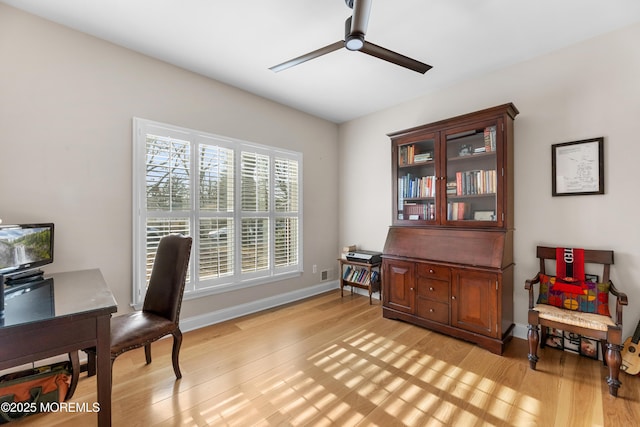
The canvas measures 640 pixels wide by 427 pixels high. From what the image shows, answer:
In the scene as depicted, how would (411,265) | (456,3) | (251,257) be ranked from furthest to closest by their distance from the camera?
(251,257) → (411,265) → (456,3)

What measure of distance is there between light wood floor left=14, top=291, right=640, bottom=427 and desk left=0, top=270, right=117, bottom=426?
0.55 meters

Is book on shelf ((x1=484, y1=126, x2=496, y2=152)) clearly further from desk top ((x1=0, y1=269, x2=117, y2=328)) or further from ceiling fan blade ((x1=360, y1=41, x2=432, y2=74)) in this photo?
desk top ((x1=0, y1=269, x2=117, y2=328))

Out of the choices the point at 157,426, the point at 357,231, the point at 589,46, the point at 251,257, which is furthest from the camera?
the point at 357,231

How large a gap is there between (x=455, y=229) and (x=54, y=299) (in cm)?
306

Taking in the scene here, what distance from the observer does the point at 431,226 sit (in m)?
2.91

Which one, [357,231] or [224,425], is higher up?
[357,231]

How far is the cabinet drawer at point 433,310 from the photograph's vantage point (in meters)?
2.66

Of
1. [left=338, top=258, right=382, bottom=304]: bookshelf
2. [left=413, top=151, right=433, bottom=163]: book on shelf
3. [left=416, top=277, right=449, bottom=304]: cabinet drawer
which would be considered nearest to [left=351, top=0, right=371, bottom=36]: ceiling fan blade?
[left=413, top=151, right=433, bottom=163]: book on shelf

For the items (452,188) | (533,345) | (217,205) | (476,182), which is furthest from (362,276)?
(217,205)

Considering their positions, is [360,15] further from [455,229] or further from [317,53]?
[455,229]

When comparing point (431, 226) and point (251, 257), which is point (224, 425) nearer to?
point (251, 257)

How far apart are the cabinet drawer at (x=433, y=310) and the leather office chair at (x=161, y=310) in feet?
7.31

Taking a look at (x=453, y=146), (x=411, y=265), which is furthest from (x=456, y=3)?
(x=411, y=265)

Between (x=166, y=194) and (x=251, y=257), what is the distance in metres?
1.18
